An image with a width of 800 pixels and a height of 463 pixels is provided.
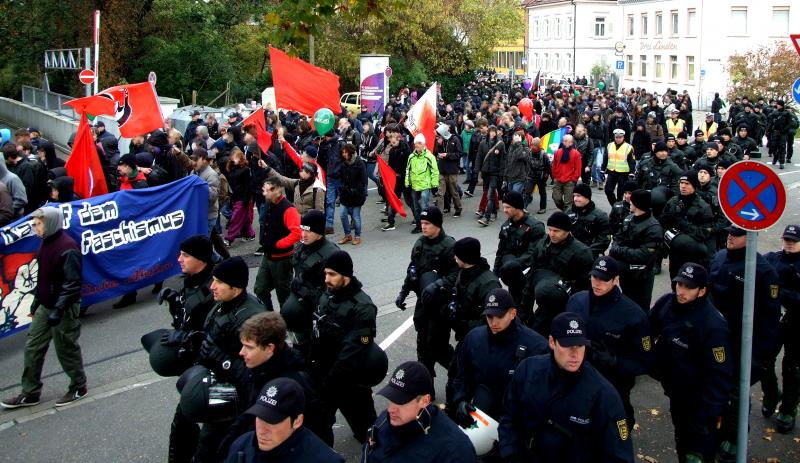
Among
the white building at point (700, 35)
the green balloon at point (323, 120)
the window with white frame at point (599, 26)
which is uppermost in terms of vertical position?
the window with white frame at point (599, 26)

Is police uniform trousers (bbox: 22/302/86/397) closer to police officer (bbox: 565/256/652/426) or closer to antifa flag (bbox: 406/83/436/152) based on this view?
police officer (bbox: 565/256/652/426)

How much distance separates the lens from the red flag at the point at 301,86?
14.0 m

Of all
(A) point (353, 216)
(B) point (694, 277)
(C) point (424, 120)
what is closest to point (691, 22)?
(C) point (424, 120)

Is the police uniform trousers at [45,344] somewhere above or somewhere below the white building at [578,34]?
below

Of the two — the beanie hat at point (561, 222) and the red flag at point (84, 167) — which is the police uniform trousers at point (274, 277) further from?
the red flag at point (84, 167)

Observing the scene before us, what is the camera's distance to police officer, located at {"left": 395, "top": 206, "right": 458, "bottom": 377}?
7148mm

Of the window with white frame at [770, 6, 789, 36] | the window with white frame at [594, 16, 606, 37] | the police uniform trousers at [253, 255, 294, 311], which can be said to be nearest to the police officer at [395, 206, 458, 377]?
the police uniform trousers at [253, 255, 294, 311]

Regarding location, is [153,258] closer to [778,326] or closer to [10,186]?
[10,186]

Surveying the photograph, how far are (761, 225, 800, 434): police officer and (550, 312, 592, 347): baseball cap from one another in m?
3.08

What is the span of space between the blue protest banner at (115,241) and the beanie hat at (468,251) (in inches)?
199

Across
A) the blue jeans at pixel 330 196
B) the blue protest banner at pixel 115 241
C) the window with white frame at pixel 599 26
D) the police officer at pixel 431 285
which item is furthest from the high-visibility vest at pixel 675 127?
the window with white frame at pixel 599 26

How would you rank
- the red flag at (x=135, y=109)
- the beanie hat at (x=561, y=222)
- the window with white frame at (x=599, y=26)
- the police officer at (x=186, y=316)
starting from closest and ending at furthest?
the police officer at (x=186, y=316) < the beanie hat at (x=561, y=222) < the red flag at (x=135, y=109) < the window with white frame at (x=599, y=26)

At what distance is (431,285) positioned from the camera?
7.00 metres

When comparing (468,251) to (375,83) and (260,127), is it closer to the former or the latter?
(260,127)
